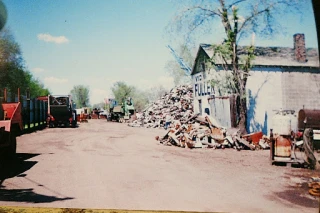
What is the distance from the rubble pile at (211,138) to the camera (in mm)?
10250

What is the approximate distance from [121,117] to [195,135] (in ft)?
59.8

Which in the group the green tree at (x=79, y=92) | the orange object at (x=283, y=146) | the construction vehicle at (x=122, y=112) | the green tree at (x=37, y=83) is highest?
the green tree at (x=37, y=83)

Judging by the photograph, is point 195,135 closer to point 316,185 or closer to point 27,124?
point 316,185

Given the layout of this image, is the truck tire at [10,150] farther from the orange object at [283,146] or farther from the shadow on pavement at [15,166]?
the orange object at [283,146]

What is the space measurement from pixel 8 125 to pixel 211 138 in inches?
324

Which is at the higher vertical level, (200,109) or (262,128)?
(200,109)

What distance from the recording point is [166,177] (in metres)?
5.34

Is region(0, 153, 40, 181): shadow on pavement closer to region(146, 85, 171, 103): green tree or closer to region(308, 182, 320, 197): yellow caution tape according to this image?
region(308, 182, 320, 197): yellow caution tape

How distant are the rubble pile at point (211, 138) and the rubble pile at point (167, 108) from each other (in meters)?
9.34

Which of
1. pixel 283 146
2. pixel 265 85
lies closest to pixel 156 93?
pixel 265 85

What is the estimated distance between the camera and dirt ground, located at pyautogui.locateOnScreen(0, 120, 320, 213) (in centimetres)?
382

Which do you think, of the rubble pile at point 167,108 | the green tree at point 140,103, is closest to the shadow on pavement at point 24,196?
the rubble pile at point 167,108

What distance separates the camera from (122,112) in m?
27.8

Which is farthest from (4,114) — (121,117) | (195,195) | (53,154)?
(121,117)
